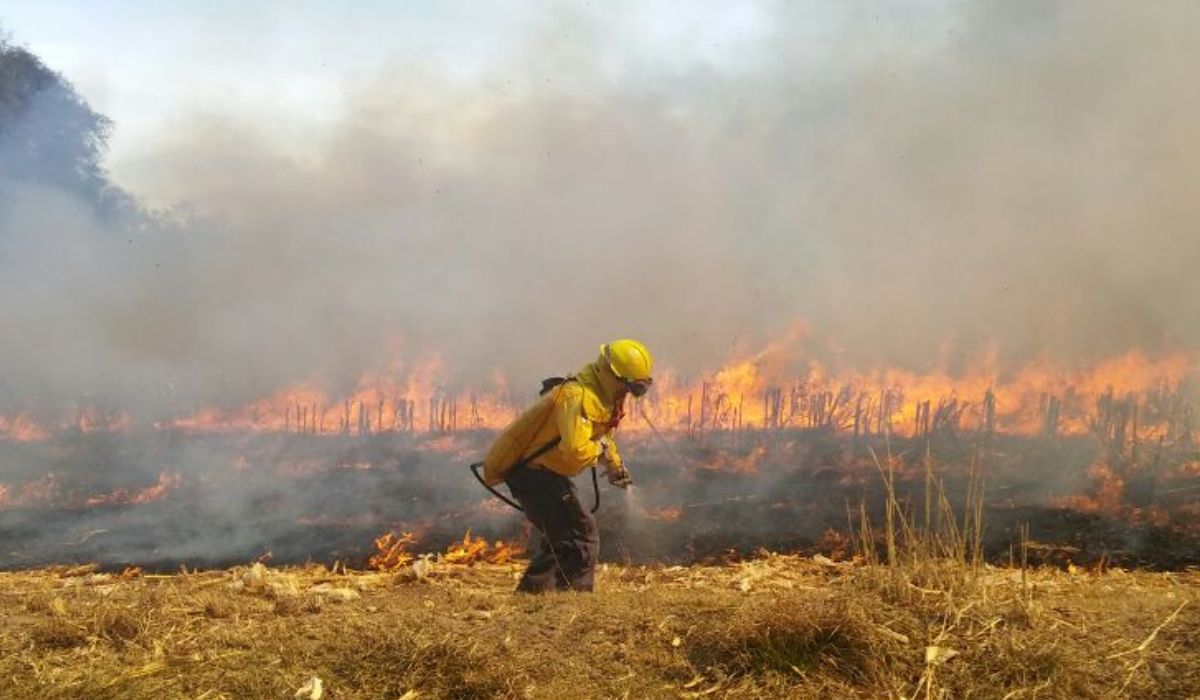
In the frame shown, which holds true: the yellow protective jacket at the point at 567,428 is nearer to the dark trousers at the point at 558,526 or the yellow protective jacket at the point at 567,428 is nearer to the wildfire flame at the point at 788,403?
the dark trousers at the point at 558,526

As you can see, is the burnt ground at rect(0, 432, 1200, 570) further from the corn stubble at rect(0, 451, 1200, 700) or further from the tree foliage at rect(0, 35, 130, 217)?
the tree foliage at rect(0, 35, 130, 217)

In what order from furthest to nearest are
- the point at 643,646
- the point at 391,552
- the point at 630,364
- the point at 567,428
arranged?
the point at 391,552, the point at 630,364, the point at 567,428, the point at 643,646

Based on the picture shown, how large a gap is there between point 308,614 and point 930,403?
30.9ft

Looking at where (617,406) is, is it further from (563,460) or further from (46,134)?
(46,134)

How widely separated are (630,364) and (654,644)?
2.03 meters

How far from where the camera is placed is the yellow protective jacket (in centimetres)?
555

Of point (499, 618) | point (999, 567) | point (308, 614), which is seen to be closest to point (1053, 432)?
point (999, 567)

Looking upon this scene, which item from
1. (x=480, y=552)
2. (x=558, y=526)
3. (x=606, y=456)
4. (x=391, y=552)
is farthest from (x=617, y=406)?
(x=391, y=552)

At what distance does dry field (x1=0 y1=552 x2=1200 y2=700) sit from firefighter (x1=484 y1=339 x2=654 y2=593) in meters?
0.65

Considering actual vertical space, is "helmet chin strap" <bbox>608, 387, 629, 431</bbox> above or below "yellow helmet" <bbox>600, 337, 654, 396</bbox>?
below

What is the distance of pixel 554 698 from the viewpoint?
151 inches

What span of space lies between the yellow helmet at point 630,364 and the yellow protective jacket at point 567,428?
0.10 meters

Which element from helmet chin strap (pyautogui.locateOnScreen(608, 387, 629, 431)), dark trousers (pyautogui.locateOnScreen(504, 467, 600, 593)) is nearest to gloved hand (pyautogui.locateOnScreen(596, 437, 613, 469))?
helmet chin strap (pyautogui.locateOnScreen(608, 387, 629, 431))

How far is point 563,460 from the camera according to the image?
578 cm
